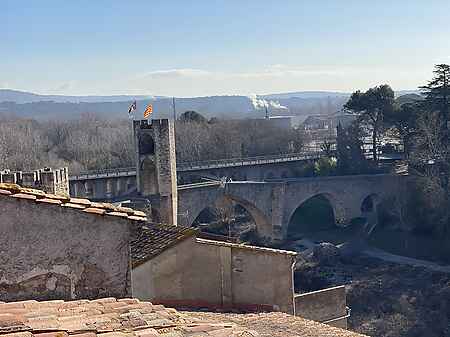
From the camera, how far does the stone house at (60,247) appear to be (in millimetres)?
5496

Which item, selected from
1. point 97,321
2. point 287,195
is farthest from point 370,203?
point 97,321

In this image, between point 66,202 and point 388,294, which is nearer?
point 66,202

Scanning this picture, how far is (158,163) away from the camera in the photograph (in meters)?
22.6

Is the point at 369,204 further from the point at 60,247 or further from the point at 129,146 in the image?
the point at 60,247

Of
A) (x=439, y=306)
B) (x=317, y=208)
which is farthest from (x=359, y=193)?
(x=439, y=306)

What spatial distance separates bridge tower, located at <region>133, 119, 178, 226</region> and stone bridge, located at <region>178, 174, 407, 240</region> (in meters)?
7.05

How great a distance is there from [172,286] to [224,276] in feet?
2.76

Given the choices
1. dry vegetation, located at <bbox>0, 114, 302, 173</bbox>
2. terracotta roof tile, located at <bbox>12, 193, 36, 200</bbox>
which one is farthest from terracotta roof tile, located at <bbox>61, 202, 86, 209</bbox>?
dry vegetation, located at <bbox>0, 114, 302, 173</bbox>

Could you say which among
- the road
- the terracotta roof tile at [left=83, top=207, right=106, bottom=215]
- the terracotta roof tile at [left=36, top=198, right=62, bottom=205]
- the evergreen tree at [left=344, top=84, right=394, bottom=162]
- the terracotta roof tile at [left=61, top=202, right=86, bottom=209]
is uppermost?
the evergreen tree at [left=344, top=84, right=394, bottom=162]

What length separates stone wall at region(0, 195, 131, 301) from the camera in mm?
5496

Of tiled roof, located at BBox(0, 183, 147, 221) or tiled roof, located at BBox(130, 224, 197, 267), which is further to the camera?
tiled roof, located at BBox(130, 224, 197, 267)

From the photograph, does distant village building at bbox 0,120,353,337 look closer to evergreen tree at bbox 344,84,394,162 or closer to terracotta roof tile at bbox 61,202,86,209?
terracotta roof tile at bbox 61,202,86,209

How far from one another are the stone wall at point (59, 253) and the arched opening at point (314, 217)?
32.0 metres

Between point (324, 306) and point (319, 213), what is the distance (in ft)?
94.0
